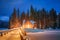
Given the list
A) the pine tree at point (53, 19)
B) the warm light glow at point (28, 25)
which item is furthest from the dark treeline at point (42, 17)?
the warm light glow at point (28, 25)

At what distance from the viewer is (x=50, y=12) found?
6965mm

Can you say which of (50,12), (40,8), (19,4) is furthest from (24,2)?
(50,12)

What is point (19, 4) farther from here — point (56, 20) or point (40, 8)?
point (56, 20)

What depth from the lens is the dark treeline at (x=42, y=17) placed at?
6.91m

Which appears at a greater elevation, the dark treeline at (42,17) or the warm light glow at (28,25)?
the dark treeline at (42,17)

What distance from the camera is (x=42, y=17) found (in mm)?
6918

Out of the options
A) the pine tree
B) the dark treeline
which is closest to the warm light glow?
the dark treeline

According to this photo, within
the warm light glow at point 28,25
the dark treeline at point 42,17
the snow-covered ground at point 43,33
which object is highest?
the dark treeline at point 42,17

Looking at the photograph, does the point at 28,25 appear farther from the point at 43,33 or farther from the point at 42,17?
the point at 43,33

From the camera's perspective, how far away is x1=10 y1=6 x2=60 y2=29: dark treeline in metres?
6.91

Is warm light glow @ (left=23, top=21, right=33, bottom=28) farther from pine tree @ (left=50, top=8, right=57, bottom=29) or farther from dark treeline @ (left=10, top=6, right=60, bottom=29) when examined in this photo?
pine tree @ (left=50, top=8, right=57, bottom=29)

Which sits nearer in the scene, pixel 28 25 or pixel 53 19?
pixel 28 25

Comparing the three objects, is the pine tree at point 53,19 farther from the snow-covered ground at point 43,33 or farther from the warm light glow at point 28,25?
the warm light glow at point 28,25

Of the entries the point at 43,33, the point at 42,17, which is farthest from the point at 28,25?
the point at 43,33
